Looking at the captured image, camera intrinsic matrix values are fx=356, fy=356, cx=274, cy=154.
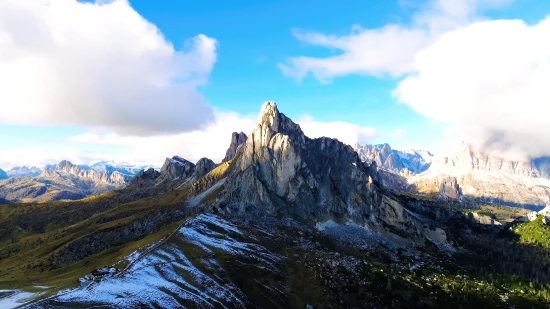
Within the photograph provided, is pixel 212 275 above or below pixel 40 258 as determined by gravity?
above

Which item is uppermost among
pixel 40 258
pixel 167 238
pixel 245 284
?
pixel 167 238

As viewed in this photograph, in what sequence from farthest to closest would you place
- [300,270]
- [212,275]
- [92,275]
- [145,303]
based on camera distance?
[300,270] < [212,275] < [92,275] < [145,303]

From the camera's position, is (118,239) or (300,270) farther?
(118,239)

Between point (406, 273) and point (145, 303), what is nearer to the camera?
point (145, 303)

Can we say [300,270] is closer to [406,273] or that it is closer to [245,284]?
[245,284]

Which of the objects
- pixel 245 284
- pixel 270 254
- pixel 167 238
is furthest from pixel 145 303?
pixel 270 254

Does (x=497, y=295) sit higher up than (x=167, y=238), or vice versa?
(x=167, y=238)

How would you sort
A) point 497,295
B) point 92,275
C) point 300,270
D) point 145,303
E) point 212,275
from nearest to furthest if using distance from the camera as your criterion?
1. point 145,303
2. point 92,275
3. point 212,275
4. point 300,270
5. point 497,295

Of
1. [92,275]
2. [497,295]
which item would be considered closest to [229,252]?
[92,275]

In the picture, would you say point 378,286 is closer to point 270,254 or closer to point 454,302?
point 454,302

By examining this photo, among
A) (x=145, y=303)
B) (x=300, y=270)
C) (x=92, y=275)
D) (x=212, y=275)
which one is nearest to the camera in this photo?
(x=145, y=303)
